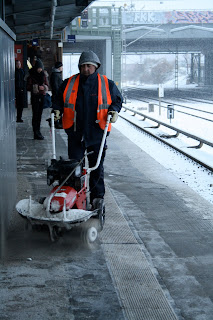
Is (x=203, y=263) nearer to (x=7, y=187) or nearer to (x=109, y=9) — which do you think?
(x=7, y=187)

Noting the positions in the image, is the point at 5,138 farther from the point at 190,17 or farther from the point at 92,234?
the point at 190,17

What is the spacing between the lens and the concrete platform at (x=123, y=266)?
4.21 metres

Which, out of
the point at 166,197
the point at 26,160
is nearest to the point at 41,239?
the point at 166,197

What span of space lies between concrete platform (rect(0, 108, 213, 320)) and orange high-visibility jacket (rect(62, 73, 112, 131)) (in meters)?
1.25

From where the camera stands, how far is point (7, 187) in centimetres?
614

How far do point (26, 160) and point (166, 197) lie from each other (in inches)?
153

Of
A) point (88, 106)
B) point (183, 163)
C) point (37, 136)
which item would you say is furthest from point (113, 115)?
point (37, 136)

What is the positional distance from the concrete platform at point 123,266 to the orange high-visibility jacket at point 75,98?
49.2 inches

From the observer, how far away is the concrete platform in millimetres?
4211

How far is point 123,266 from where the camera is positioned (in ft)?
16.8

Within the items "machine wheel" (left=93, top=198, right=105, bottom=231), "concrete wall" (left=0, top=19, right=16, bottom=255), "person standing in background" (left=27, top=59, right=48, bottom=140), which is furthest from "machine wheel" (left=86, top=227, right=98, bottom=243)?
"person standing in background" (left=27, top=59, right=48, bottom=140)

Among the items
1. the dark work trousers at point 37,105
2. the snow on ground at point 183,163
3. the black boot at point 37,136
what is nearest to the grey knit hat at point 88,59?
the snow on ground at point 183,163

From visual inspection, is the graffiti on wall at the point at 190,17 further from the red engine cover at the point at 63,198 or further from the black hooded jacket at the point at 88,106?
the red engine cover at the point at 63,198

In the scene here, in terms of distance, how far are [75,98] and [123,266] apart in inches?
80.8
